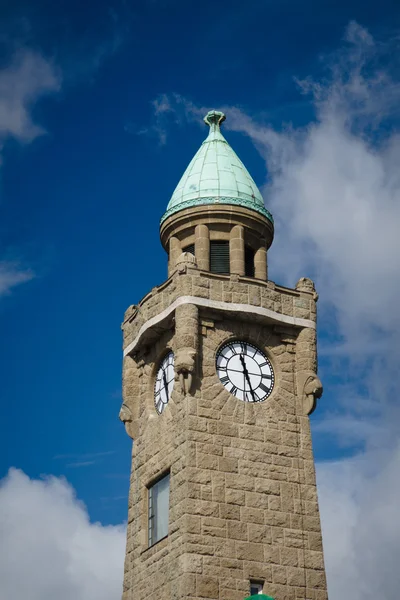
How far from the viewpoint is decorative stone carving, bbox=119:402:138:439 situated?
139ft

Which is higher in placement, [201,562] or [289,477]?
[289,477]

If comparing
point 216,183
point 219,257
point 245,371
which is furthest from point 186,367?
point 216,183

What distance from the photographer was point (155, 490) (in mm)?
40312

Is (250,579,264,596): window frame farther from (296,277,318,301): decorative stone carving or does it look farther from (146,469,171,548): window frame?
(296,277,318,301): decorative stone carving

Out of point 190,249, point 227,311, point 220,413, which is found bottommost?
point 220,413

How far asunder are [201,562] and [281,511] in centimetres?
322

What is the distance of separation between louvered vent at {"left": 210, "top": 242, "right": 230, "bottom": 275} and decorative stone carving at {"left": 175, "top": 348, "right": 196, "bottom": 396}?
177 inches

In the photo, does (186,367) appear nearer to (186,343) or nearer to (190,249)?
(186,343)

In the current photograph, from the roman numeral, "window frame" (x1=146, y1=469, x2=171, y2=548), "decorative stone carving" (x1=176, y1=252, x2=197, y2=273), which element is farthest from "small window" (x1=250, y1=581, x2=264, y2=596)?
"decorative stone carving" (x1=176, y1=252, x2=197, y2=273)

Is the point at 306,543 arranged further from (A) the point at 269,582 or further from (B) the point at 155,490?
(B) the point at 155,490

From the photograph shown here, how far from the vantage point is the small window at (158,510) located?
3925cm

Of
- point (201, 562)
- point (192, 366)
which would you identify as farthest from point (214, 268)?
point (201, 562)

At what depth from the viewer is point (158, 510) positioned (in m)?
39.8

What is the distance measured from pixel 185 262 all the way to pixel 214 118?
8192mm
